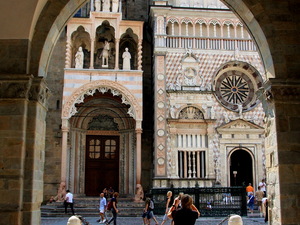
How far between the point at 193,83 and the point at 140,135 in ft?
14.0

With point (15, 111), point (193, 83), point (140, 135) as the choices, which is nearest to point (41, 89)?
point (15, 111)

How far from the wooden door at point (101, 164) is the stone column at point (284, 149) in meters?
15.5

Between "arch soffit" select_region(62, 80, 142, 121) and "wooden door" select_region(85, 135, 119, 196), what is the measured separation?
302 centimetres

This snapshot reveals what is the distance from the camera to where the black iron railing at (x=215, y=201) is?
17734 mm

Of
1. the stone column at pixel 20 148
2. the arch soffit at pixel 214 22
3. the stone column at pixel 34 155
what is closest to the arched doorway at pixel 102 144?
the arch soffit at pixel 214 22

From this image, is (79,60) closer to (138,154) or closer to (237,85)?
(138,154)

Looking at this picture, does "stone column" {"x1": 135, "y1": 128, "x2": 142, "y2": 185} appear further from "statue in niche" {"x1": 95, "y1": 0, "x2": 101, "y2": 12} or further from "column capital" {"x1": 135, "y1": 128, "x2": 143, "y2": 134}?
"statue in niche" {"x1": 95, "y1": 0, "x2": 101, "y2": 12}

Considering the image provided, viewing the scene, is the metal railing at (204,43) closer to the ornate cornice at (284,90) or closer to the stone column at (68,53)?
the stone column at (68,53)

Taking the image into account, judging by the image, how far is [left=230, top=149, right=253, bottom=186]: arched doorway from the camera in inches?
940

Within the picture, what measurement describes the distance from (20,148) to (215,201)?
486 inches

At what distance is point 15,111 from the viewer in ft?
28.7

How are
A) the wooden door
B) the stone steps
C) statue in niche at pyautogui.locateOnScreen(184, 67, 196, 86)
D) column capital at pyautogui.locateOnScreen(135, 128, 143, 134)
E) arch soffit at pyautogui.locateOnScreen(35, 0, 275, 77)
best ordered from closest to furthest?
arch soffit at pyautogui.locateOnScreen(35, 0, 275, 77) < the stone steps < column capital at pyautogui.locateOnScreen(135, 128, 143, 134) < statue in niche at pyautogui.locateOnScreen(184, 67, 196, 86) < the wooden door

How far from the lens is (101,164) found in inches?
945

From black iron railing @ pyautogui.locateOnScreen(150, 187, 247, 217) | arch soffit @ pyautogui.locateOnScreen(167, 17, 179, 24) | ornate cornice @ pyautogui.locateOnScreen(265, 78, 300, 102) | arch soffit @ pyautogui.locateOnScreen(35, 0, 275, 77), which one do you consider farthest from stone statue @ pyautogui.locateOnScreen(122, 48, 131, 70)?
ornate cornice @ pyautogui.locateOnScreen(265, 78, 300, 102)
